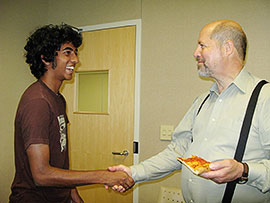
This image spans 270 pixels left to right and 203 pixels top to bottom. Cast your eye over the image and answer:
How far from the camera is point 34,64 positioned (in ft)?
5.73

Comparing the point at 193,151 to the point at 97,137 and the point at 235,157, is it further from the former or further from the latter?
the point at 97,137

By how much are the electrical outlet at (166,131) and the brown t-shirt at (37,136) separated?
1.12 meters

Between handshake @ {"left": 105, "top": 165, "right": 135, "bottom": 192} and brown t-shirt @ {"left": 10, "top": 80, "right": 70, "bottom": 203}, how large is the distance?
1.07 ft

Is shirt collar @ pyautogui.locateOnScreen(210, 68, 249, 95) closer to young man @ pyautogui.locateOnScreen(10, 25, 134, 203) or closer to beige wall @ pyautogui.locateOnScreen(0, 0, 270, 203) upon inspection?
beige wall @ pyautogui.locateOnScreen(0, 0, 270, 203)

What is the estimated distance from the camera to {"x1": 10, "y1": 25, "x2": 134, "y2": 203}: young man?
53.6 inches

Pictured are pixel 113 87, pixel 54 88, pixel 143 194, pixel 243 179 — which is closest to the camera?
pixel 243 179

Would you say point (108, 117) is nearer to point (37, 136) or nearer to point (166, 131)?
point (166, 131)

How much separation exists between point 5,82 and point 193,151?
215 centimetres

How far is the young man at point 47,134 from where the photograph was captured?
4.47 feet

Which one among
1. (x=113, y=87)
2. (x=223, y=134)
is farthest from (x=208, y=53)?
(x=113, y=87)

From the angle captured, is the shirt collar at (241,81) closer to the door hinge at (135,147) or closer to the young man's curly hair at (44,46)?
the young man's curly hair at (44,46)

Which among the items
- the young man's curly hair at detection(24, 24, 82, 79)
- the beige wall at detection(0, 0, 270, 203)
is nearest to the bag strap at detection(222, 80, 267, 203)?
the beige wall at detection(0, 0, 270, 203)

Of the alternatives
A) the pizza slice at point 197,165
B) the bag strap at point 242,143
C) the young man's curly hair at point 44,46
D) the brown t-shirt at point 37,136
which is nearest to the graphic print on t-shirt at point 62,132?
the brown t-shirt at point 37,136

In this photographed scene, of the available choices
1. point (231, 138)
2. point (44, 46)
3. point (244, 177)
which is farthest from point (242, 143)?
point (44, 46)
